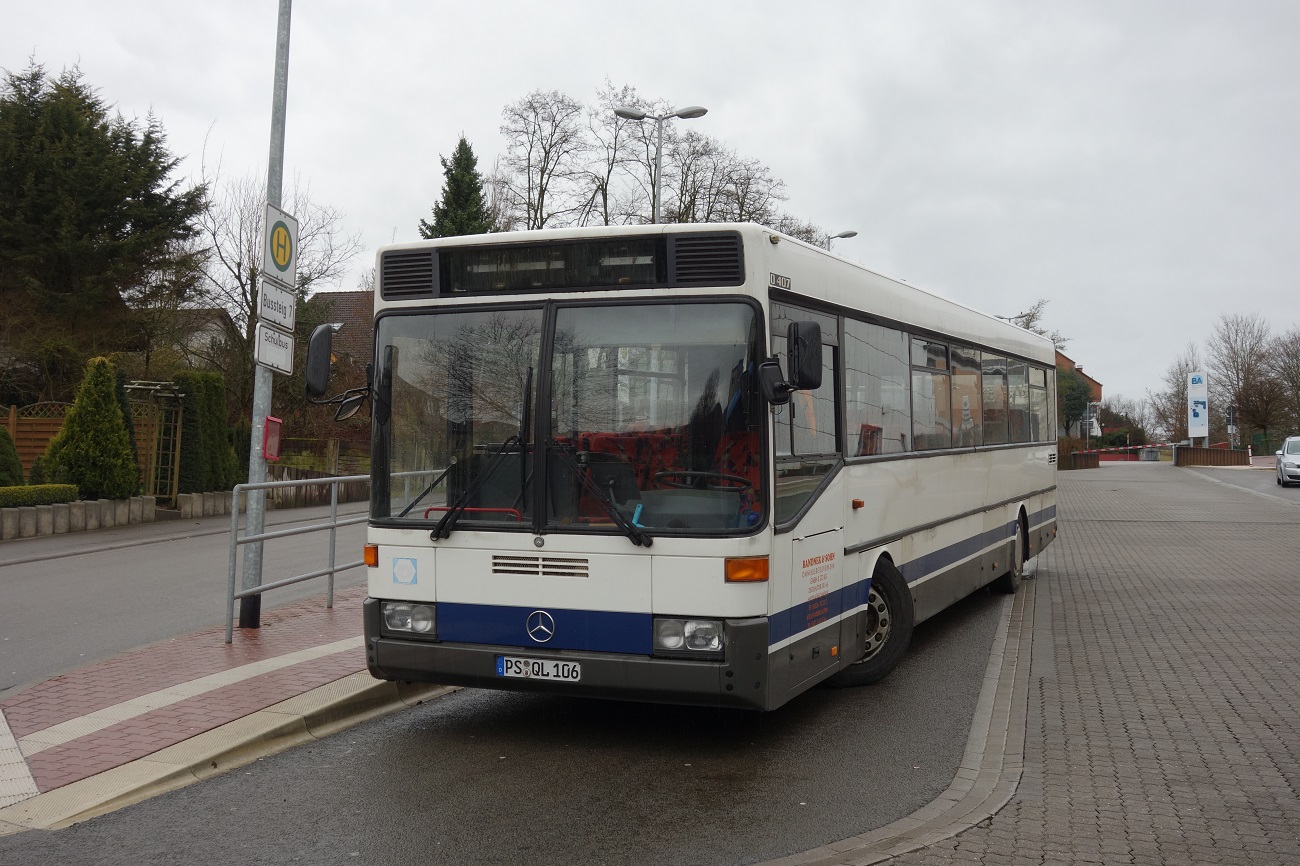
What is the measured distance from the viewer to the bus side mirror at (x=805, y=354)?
240 inches

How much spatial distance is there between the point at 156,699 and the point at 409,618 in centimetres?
190

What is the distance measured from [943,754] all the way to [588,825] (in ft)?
7.44

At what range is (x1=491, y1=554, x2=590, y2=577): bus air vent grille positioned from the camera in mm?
6277

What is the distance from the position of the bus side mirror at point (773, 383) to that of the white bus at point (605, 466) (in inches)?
0.6

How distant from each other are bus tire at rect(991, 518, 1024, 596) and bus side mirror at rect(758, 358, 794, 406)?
7.68 m

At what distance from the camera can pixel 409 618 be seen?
6664mm

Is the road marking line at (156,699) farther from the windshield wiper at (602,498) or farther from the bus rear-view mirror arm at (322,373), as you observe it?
the windshield wiper at (602,498)

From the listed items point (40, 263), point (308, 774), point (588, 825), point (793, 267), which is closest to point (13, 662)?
point (308, 774)

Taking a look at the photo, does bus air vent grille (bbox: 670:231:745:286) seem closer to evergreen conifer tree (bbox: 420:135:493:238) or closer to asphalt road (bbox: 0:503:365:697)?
asphalt road (bbox: 0:503:365:697)

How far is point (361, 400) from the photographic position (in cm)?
688

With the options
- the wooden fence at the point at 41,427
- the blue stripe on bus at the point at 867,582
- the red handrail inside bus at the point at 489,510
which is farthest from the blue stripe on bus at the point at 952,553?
the wooden fence at the point at 41,427

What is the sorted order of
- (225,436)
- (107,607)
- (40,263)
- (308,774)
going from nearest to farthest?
(308,774) < (107,607) < (225,436) < (40,263)

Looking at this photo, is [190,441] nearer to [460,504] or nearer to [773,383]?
[460,504]

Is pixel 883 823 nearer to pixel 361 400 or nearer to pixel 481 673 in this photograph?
pixel 481 673
